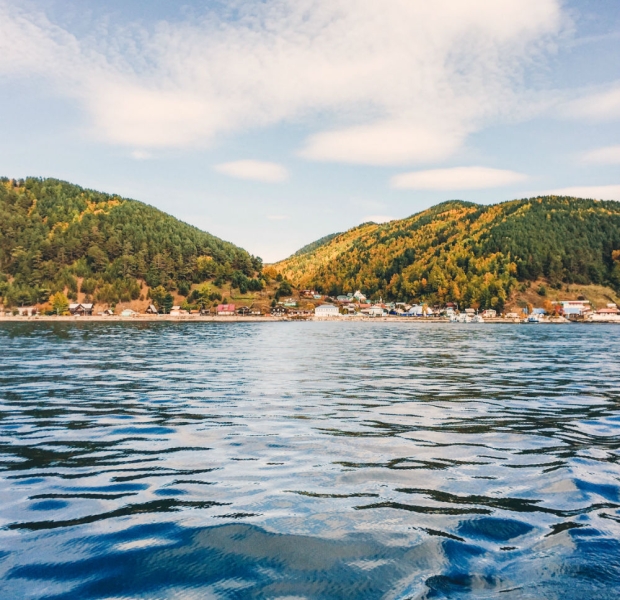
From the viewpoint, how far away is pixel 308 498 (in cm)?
984

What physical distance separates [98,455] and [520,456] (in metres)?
10.6

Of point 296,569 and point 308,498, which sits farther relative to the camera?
point 308,498

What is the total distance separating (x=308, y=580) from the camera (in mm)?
6777

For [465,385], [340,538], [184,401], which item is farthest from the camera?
[465,385]

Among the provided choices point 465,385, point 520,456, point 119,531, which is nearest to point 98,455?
point 119,531

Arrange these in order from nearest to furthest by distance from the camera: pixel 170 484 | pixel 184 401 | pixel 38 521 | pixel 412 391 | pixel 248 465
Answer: pixel 38 521 → pixel 170 484 → pixel 248 465 → pixel 184 401 → pixel 412 391

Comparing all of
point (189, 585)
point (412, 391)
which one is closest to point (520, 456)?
point (189, 585)

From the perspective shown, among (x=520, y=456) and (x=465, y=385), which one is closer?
(x=520, y=456)

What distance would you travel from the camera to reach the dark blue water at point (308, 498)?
22.3 ft

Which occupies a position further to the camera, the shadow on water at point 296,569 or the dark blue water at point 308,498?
the dark blue water at point 308,498

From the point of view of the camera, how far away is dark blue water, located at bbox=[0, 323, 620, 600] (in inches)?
268

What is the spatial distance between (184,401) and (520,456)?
1405cm

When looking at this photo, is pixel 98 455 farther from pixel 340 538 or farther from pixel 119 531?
pixel 340 538

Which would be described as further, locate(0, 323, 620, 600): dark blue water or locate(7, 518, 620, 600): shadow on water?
locate(0, 323, 620, 600): dark blue water
